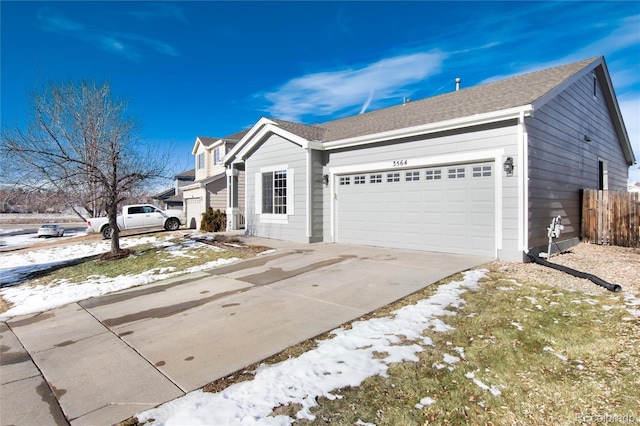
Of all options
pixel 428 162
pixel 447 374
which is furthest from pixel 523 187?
pixel 447 374

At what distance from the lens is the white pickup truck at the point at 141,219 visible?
18125 mm

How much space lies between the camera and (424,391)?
2875 millimetres

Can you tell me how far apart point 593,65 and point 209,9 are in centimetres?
1240

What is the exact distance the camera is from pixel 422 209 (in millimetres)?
9164

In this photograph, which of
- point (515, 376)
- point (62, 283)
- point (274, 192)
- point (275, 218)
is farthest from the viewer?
point (274, 192)

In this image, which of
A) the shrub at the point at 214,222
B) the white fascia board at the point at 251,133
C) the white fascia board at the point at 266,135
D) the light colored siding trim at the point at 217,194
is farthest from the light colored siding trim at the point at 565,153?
the light colored siding trim at the point at 217,194

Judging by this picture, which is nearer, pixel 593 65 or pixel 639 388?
pixel 639 388

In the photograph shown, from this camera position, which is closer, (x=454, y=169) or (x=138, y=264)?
(x=454, y=169)

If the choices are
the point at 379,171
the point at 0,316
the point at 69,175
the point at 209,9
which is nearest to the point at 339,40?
the point at 209,9

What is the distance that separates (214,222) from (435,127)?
12.4 metres

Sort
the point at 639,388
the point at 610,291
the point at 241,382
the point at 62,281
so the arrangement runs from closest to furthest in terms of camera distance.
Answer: the point at 639,388 → the point at 241,382 → the point at 610,291 → the point at 62,281

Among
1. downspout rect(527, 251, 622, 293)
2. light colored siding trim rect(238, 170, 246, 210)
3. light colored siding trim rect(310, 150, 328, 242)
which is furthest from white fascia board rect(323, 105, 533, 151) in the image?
light colored siding trim rect(238, 170, 246, 210)

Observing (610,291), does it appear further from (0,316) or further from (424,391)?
(0,316)

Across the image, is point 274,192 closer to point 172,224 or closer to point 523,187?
point 523,187
